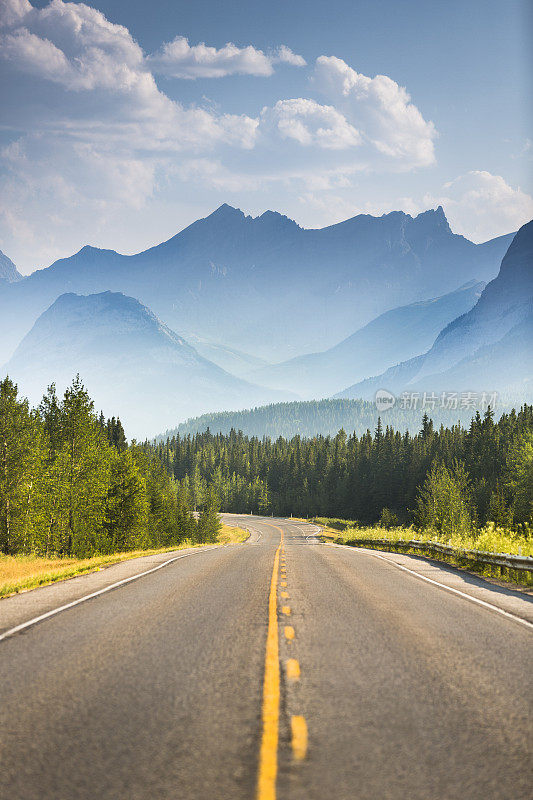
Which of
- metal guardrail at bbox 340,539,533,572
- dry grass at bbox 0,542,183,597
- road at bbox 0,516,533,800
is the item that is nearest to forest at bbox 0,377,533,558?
metal guardrail at bbox 340,539,533,572

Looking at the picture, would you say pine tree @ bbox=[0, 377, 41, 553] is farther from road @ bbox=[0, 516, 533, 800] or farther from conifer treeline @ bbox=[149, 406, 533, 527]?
conifer treeline @ bbox=[149, 406, 533, 527]

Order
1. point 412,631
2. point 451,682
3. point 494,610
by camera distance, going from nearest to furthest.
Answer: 1. point 451,682
2. point 412,631
3. point 494,610

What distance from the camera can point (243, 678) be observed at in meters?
6.27

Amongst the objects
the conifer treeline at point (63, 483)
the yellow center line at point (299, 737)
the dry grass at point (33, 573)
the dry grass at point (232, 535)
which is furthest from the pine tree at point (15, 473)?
the dry grass at point (232, 535)

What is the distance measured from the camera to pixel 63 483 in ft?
127

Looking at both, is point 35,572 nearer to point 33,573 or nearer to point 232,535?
point 33,573

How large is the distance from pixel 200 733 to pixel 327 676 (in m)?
2.03

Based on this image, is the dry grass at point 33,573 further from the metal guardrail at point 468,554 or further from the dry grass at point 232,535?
the dry grass at point 232,535

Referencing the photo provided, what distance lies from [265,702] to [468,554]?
55.6 feet

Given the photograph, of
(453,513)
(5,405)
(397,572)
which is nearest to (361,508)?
(453,513)

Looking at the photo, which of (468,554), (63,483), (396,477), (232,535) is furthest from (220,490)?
(468,554)

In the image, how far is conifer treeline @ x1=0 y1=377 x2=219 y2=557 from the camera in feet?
118

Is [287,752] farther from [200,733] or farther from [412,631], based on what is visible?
[412,631]

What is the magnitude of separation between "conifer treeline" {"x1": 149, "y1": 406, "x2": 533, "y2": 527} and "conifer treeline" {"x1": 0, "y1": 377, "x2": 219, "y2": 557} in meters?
29.0
